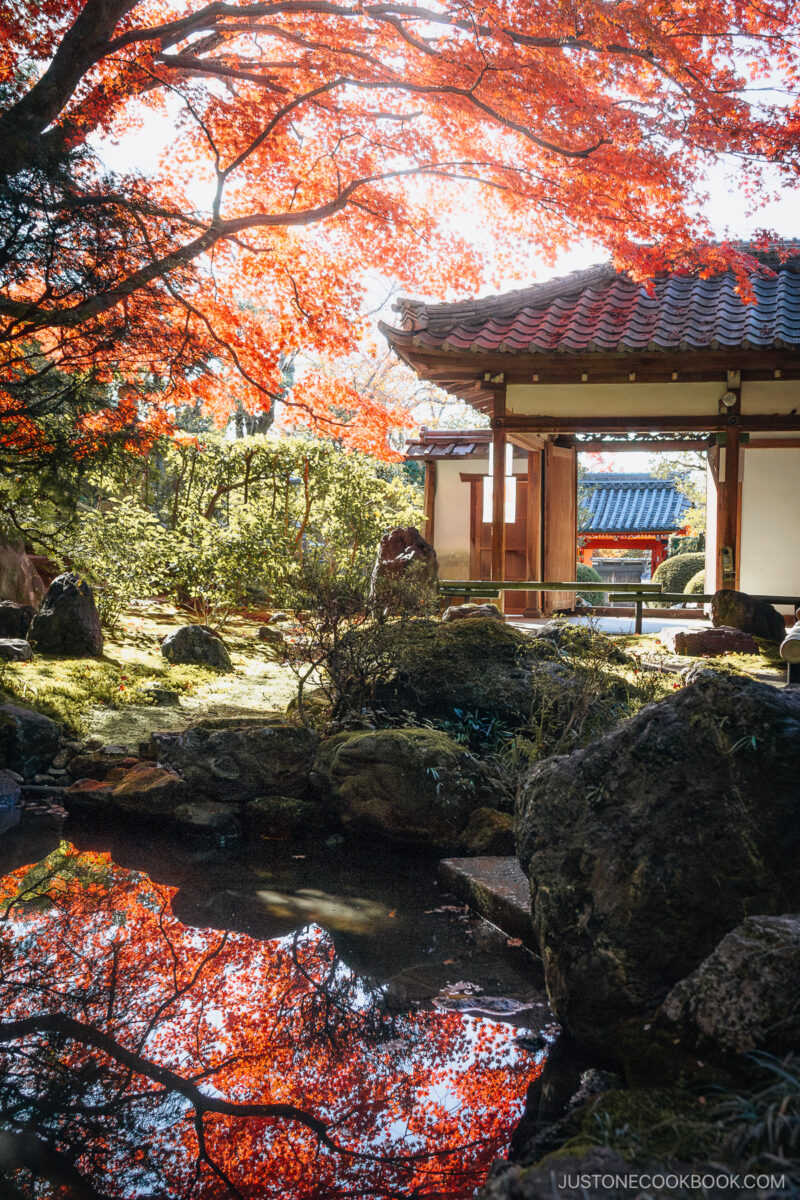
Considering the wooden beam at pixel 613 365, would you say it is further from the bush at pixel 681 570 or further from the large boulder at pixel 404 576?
the bush at pixel 681 570

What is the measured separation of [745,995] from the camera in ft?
6.64

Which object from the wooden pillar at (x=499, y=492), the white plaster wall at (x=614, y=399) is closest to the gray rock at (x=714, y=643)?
the wooden pillar at (x=499, y=492)

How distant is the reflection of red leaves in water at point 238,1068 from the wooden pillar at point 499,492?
278 inches

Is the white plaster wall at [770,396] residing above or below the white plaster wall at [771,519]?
above

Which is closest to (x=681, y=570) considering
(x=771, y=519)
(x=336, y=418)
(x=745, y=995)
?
(x=771, y=519)

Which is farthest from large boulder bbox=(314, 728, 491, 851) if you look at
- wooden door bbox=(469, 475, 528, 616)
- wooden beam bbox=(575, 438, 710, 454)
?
wooden beam bbox=(575, 438, 710, 454)

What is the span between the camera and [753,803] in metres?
2.53

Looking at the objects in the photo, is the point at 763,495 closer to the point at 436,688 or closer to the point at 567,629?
the point at 567,629

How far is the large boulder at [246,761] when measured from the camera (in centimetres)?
510

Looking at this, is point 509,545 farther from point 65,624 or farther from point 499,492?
point 65,624

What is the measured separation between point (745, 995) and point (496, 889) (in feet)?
5.93

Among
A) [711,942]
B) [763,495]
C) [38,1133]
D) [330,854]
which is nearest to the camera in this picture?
[38,1133]

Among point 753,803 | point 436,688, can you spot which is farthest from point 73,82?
point 753,803

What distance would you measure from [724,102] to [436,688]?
5667mm
